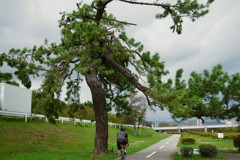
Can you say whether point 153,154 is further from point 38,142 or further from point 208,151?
point 38,142

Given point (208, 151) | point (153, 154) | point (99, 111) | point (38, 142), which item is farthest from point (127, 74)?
point (38, 142)

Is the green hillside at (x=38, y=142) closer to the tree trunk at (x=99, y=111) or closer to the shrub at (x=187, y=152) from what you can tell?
the tree trunk at (x=99, y=111)

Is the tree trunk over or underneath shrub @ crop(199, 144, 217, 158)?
over

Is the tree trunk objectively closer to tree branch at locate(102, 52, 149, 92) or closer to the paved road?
tree branch at locate(102, 52, 149, 92)

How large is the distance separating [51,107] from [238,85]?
10339mm

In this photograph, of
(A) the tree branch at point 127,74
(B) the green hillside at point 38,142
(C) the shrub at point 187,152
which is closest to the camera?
(B) the green hillside at point 38,142

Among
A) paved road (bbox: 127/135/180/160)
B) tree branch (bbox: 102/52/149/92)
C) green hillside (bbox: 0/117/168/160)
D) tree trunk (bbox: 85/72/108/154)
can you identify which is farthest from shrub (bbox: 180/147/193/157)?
tree trunk (bbox: 85/72/108/154)

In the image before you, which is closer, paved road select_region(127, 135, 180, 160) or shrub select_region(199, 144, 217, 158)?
shrub select_region(199, 144, 217, 158)

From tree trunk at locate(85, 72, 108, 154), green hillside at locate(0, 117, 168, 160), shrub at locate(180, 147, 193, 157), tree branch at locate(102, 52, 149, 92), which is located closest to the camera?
green hillside at locate(0, 117, 168, 160)

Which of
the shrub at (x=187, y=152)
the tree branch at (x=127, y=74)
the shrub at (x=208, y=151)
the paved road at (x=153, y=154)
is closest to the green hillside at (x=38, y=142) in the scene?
the paved road at (x=153, y=154)

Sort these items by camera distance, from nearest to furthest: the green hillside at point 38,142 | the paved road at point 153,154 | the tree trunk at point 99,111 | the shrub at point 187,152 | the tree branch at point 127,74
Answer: the green hillside at point 38,142 < the tree branch at point 127,74 < the shrub at point 187,152 < the paved road at point 153,154 < the tree trunk at point 99,111

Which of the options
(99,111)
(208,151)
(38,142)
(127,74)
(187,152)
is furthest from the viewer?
(38,142)

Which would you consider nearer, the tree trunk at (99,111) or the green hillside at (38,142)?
the green hillside at (38,142)

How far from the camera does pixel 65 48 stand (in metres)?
14.6
